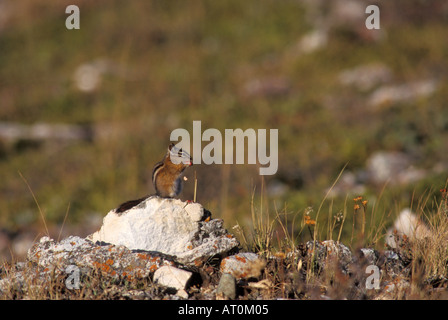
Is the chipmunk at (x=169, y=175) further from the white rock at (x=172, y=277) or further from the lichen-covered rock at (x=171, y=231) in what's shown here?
the white rock at (x=172, y=277)

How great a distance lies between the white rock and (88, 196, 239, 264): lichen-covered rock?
32cm

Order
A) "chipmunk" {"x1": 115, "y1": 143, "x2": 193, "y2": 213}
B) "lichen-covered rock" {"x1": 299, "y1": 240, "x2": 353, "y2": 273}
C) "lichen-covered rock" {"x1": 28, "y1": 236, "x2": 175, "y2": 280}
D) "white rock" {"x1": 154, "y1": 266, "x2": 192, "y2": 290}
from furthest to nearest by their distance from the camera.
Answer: "chipmunk" {"x1": 115, "y1": 143, "x2": 193, "y2": 213}
"lichen-covered rock" {"x1": 299, "y1": 240, "x2": 353, "y2": 273}
"lichen-covered rock" {"x1": 28, "y1": 236, "x2": 175, "y2": 280}
"white rock" {"x1": 154, "y1": 266, "x2": 192, "y2": 290}

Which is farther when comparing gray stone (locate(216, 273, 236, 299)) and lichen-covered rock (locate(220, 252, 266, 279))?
lichen-covered rock (locate(220, 252, 266, 279))

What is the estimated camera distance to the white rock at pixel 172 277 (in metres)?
4.49

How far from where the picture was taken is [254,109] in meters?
17.6

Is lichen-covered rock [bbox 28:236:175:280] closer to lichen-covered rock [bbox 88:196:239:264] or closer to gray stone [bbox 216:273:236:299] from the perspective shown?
lichen-covered rock [bbox 88:196:239:264]

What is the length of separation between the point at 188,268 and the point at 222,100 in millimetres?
14077

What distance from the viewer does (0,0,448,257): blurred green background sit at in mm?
12781

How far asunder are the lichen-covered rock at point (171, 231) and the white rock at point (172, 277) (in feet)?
1.05

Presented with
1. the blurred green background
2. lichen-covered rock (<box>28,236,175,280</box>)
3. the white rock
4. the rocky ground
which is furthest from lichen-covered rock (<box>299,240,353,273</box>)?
the blurred green background

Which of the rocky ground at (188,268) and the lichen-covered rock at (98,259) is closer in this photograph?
the rocky ground at (188,268)

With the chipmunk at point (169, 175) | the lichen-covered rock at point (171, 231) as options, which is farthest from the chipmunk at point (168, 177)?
the lichen-covered rock at point (171, 231)
